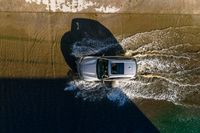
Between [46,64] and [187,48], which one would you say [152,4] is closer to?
[187,48]

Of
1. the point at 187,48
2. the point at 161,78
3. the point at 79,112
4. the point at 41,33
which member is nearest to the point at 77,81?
the point at 79,112

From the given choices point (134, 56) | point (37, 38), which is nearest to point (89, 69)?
point (134, 56)

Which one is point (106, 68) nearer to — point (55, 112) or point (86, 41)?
point (86, 41)

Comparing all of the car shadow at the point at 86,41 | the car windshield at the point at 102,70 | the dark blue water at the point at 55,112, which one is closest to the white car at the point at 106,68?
the car windshield at the point at 102,70

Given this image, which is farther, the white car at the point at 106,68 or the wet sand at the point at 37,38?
the wet sand at the point at 37,38

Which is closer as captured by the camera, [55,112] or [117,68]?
[117,68]

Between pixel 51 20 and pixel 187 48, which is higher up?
pixel 51 20

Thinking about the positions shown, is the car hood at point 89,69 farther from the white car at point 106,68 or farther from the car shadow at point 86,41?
the car shadow at point 86,41
